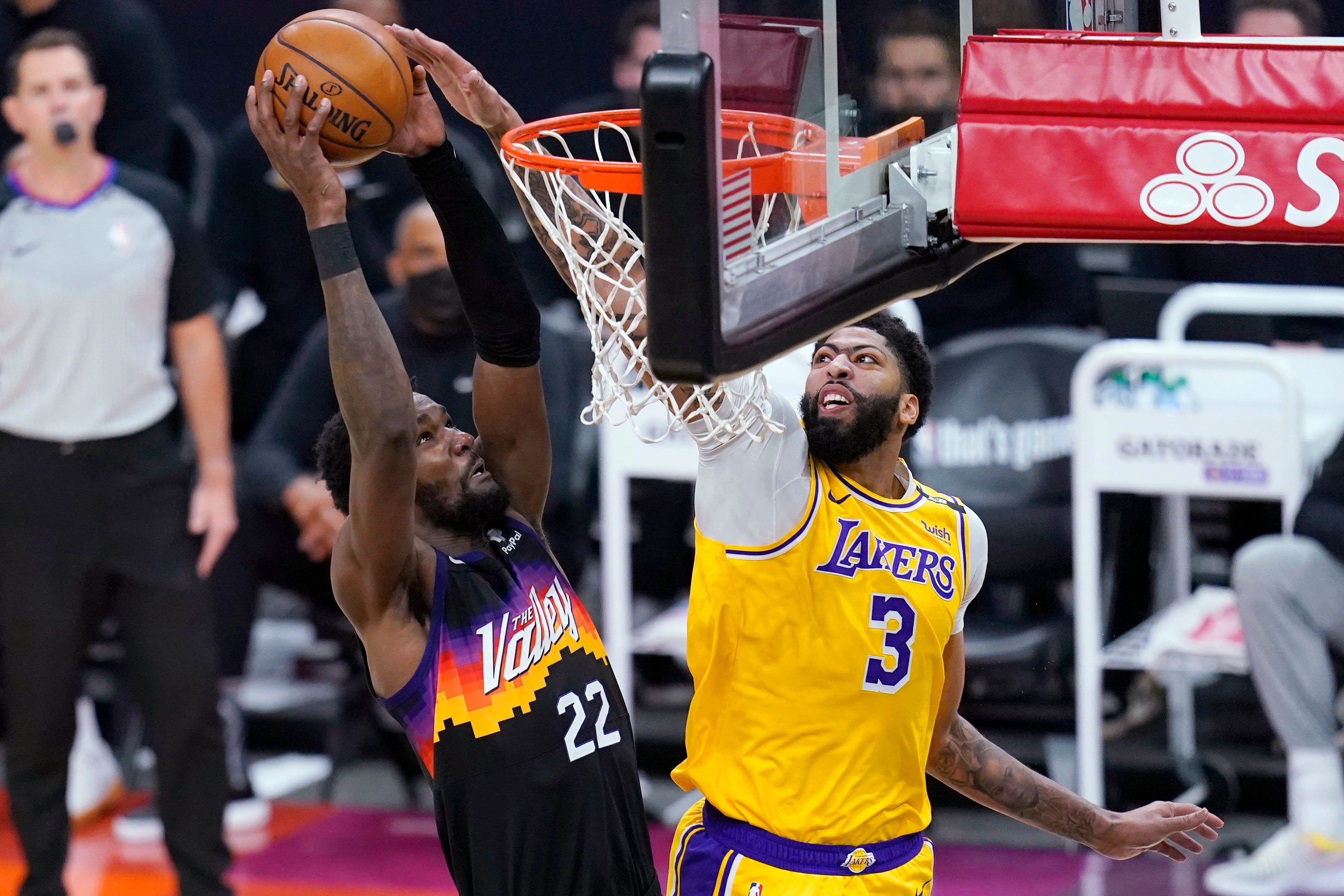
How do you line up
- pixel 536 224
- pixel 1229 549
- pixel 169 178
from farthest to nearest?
1. pixel 169 178
2. pixel 1229 549
3. pixel 536 224

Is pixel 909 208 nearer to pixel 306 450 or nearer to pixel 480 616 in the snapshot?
pixel 480 616

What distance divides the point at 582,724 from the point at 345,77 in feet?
4.19

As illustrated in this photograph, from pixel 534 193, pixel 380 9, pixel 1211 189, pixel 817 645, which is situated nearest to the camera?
pixel 1211 189

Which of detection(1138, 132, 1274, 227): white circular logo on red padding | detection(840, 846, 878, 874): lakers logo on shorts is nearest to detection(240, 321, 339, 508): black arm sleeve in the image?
detection(840, 846, 878, 874): lakers logo on shorts

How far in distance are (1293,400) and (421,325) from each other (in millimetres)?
2832

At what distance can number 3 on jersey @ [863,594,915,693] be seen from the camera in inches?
142

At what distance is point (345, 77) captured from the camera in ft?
10.9

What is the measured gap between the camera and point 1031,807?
12.6 feet

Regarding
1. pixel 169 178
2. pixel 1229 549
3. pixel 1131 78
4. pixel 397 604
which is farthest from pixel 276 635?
pixel 1131 78

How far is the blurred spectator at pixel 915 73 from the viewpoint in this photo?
3.16 meters

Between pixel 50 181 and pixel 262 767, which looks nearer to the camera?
pixel 50 181

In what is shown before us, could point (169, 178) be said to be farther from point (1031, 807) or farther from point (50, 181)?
point (1031, 807)

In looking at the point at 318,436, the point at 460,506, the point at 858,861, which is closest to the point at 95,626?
the point at 318,436

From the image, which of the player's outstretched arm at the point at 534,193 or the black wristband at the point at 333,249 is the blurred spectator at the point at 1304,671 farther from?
the black wristband at the point at 333,249
